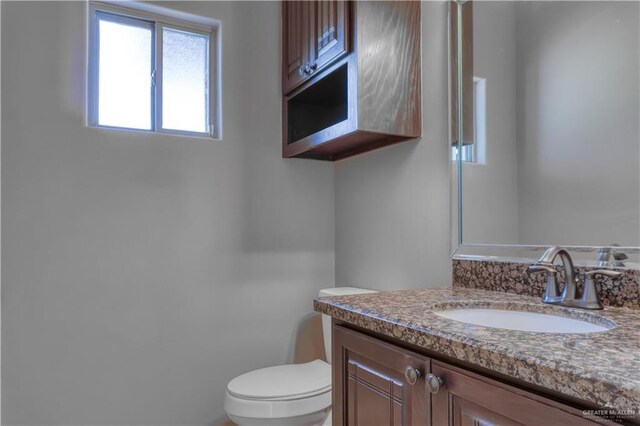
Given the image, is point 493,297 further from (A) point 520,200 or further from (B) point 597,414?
(B) point 597,414

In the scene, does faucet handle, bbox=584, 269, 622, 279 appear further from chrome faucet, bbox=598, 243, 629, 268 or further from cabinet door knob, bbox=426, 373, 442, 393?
cabinet door knob, bbox=426, 373, 442, 393

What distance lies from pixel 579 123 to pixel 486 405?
86 centimetres

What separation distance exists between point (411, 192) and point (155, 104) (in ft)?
4.31

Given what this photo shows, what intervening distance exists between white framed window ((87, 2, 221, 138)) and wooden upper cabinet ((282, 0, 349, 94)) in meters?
0.37

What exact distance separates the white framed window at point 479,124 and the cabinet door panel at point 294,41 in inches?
31.3

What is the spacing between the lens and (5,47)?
1685mm

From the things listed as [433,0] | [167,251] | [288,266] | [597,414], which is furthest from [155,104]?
[597,414]

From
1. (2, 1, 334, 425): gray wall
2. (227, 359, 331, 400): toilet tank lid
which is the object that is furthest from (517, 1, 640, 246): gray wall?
(2, 1, 334, 425): gray wall

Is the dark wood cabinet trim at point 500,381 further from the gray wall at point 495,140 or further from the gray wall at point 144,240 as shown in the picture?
the gray wall at point 144,240

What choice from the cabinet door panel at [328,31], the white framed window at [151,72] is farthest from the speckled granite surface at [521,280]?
the white framed window at [151,72]

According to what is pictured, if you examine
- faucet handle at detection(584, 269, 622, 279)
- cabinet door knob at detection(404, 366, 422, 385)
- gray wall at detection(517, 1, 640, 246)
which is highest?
gray wall at detection(517, 1, 640, 246)

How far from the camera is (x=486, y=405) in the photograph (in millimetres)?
712

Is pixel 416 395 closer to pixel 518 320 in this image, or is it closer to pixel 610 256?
pixel 518 320

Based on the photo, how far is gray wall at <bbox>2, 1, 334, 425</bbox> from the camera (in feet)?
5.56
